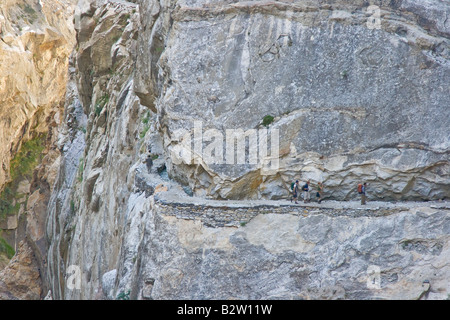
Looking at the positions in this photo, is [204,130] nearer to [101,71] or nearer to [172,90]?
[172,90]

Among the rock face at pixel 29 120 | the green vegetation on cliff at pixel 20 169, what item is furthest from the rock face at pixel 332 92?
the green vegetation on cliff at pixel 20 169

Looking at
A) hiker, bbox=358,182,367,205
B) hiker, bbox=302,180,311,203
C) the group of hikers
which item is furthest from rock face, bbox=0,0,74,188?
hiker, bbox=358,182,367,205

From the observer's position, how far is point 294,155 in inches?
862

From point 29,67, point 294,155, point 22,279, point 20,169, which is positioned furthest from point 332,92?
point 20,169

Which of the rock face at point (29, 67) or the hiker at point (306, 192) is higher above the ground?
the rock face at point (29, 67)

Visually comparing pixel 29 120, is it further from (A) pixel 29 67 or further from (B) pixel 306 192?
(B) pixel 306 192

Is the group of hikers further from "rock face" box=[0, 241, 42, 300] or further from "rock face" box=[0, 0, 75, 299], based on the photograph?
"rock face" box=[0, 241, 42, 300]

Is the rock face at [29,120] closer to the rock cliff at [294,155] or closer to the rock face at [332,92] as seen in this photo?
the rock cliff at [294,155]

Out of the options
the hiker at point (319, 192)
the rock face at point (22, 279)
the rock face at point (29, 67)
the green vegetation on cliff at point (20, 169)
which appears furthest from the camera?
the green vegetation on cliff at point (20, 169)

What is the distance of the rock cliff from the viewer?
20359mm

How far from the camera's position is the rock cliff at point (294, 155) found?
2036 centimetres

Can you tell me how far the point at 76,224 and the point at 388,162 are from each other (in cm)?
2004

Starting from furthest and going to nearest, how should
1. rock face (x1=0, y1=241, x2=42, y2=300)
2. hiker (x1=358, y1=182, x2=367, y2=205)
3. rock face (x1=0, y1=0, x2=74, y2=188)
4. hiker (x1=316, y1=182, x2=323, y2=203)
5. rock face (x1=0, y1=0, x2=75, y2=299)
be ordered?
rock face (x1=0, y1=0, x2=74, y2=188) < rock face (x1=0, y1=0, x2=75, y2=299) < rock face (x1=0, y1=241, x2=42, y2=300) < hiker (x1=316, y1=182, x2=323, y2=203) < hiker (x1=358, y1=182, x2=367, y2=205)

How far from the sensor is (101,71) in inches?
1421
